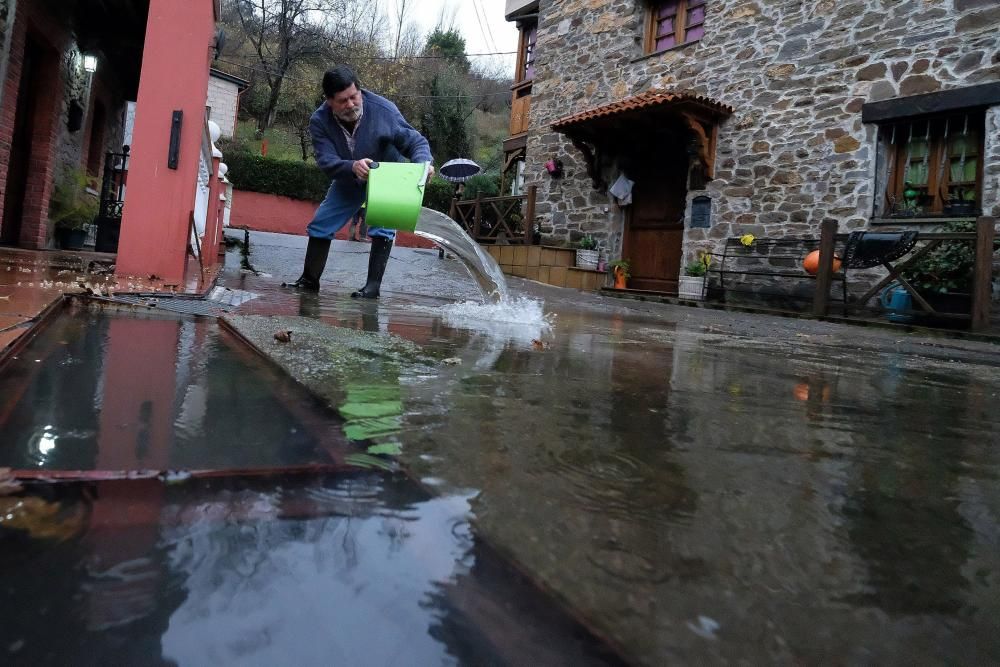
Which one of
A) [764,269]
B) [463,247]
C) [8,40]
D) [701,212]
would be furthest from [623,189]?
[8,40]

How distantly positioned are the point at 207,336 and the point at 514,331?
1.40 m

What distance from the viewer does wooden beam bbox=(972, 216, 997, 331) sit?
593cm

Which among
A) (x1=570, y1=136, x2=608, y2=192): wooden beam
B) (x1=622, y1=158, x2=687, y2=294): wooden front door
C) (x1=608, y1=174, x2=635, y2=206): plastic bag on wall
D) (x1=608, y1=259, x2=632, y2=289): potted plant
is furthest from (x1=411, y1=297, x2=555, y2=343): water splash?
(x1=570, y1=136, x2=608, y2=192): wooden beam

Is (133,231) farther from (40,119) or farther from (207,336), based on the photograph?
(40,119)

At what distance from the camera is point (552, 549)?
59 centimetres

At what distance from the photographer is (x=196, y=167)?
3320 millimetres

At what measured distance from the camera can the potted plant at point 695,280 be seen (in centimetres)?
888

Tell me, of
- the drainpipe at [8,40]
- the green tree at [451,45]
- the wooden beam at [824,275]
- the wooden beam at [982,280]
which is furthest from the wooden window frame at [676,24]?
the green tree at [451,45]

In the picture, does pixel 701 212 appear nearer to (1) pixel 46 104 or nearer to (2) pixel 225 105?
(1) pixel 46 104

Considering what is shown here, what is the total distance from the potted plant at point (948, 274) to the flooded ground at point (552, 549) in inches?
251

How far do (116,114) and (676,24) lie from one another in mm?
9193

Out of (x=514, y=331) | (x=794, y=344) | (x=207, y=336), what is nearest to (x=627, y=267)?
(x=794, y=344)

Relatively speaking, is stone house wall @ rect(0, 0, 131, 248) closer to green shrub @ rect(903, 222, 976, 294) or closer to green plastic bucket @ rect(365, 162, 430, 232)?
green plastic bucket @ rect(365, 162, 430, 232)

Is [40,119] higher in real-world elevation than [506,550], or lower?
higher
